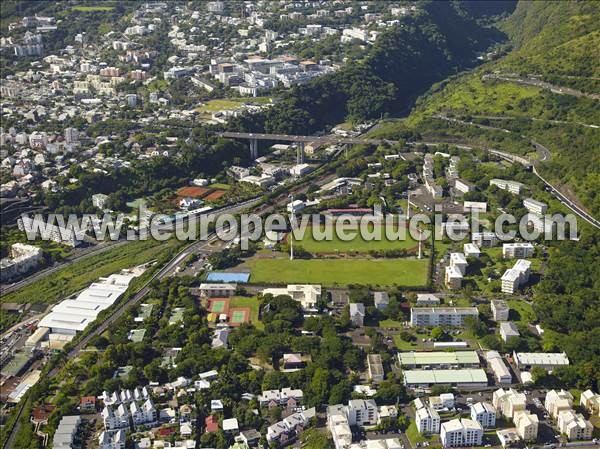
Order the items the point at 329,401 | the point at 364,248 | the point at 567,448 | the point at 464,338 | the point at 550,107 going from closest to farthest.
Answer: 1. the point at 567,448
2. the point at 329,401
3. the point at 464,338
4. the point at 364,248
5. the point at 550,107

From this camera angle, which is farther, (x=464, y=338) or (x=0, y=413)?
(x=464, y=338)

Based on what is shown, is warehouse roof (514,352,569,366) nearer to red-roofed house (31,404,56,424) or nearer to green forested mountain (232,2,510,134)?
red-roofed house (31,404,56,424)

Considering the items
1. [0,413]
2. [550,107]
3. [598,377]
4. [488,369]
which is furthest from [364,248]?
[550,107]

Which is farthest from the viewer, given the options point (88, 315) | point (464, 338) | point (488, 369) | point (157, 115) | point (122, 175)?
point (157, 115)

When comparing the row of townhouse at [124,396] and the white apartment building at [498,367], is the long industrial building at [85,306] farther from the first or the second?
the white apartment building at [498,367]

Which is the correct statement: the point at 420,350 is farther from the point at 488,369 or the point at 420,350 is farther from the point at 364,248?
the point at 364,248

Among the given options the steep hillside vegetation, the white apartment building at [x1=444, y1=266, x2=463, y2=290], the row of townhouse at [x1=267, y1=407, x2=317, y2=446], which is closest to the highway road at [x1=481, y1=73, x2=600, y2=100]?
the steep hillside vegetation

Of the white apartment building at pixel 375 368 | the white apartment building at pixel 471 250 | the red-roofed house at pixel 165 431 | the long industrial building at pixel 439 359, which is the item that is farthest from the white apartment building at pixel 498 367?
the red-roofed house at pixel 165 431

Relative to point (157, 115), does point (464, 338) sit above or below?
below
